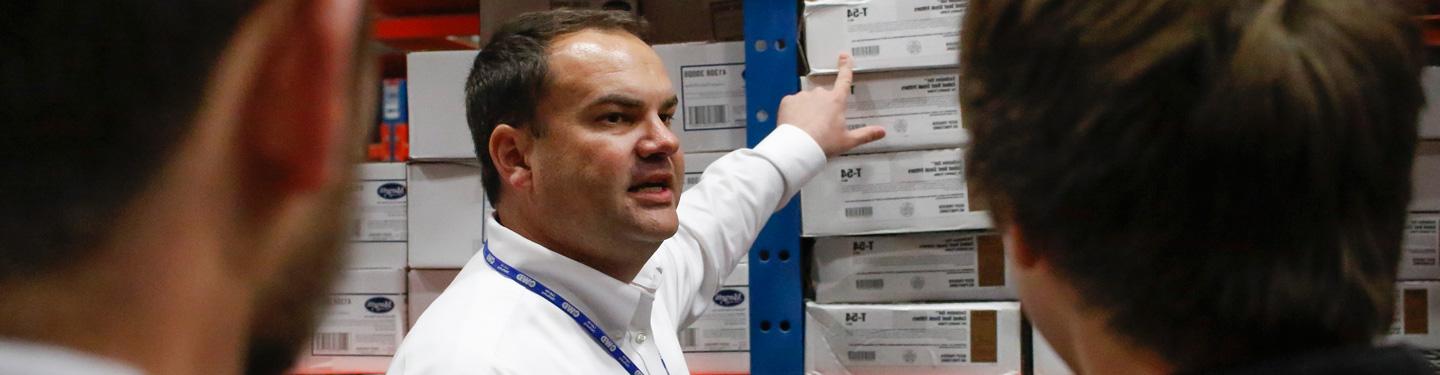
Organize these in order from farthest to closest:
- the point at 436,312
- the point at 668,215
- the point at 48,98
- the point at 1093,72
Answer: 1. the point at 668,215
2. the point at 436,312
3. the point at 1093,72
4. the point at 48,98

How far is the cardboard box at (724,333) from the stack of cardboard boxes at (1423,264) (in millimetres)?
972

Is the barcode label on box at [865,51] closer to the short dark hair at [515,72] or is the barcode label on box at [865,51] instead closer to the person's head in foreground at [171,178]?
the short dark hair at [515,72]

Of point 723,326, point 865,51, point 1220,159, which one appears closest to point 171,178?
point 1220,159

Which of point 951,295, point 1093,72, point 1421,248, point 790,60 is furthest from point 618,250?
point 1421,248

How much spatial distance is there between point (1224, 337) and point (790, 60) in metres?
1.02

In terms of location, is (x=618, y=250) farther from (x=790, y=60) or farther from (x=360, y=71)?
(x=360, y=71)

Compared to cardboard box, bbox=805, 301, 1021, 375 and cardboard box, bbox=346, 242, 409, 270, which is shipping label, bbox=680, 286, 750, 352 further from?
cardboard box, bbox=346, 242, 409, 270

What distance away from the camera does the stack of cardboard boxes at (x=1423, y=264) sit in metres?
1.47

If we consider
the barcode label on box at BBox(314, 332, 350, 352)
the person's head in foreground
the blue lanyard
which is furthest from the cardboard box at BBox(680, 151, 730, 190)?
the person's head in foreground

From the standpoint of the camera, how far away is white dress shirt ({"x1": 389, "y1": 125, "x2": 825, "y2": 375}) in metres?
1.13

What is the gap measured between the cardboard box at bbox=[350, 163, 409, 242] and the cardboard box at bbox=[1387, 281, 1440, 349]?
158cm

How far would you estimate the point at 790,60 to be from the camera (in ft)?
4.90

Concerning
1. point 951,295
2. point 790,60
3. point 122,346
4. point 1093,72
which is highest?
point 790,60

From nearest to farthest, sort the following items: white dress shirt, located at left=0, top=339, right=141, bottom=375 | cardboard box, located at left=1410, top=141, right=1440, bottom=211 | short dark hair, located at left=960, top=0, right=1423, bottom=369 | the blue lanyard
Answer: white dress shirt, located at left=0, top=339, right=141, bottom=375, short dark hair, located at left=960, top=0, right=1423, bottom=369, the blue lanyard, cardboard box, located at left=1410, top=141, right=1440, bottom=211
